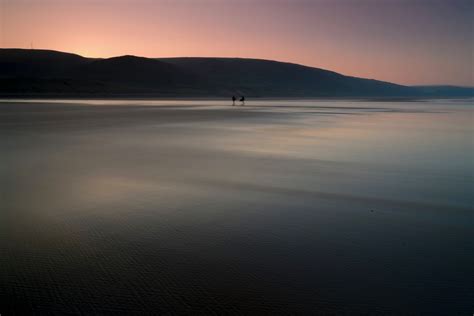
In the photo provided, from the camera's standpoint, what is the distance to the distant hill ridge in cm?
7700

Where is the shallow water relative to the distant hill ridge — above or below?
below

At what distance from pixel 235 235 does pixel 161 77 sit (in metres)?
118

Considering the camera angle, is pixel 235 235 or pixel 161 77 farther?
pixel 161 77

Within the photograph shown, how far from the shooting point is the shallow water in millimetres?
3213

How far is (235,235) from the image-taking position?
4574 millimetres

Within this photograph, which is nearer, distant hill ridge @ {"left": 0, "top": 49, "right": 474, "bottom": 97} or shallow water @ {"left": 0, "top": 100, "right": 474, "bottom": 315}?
shallow water @ {"left": 0, "top": 100, "right": 474, "bottom": 315}

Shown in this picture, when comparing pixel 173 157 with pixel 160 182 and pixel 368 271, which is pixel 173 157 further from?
pixel 368 271

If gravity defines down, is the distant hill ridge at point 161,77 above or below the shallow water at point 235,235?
above

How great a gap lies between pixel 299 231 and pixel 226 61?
183 metres

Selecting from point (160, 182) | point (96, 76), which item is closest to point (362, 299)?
point (160, 182)

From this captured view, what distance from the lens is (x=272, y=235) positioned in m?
4.57

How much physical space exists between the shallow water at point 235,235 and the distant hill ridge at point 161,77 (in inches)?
2426

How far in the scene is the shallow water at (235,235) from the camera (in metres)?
3.21

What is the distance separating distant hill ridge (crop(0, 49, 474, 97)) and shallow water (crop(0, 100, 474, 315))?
202 ft
